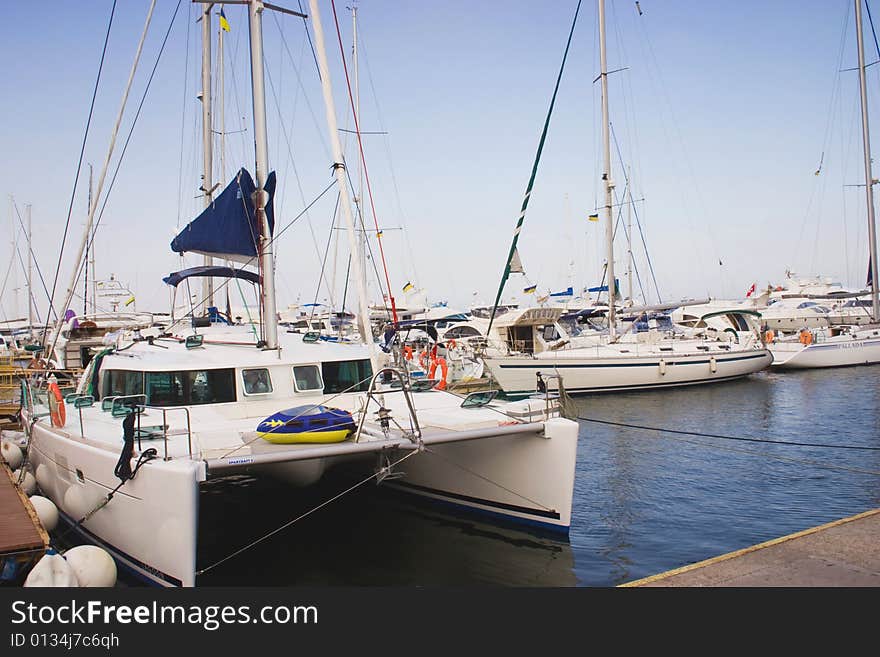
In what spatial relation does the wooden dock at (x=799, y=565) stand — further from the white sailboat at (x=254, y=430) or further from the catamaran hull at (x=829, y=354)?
the catamaran hull at (x=829, y=354)

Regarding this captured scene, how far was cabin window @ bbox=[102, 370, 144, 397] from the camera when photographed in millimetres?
8570

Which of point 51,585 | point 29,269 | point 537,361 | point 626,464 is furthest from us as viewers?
point 29,269

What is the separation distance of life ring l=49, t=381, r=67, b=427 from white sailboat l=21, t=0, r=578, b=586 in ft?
0.09

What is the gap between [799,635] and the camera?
157 inches

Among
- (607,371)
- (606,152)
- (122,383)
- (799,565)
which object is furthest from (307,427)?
(606,152)

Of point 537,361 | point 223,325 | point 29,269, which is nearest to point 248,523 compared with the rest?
point 223,325

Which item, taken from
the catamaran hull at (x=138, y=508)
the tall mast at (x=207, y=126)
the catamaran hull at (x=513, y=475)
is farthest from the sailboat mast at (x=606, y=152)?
the catamaran hull at (x=138, y=508)

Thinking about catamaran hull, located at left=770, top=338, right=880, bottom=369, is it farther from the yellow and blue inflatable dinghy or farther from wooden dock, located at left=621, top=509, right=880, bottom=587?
the yellow and blue inflatable dinghy

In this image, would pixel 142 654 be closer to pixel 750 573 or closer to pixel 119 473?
pixel 119 473

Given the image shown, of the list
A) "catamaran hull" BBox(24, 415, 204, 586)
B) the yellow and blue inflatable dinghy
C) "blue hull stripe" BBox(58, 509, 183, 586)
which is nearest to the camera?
"catamaran hull" BBox(24, 415, 204, 586)

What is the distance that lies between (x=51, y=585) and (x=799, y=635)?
220 inches

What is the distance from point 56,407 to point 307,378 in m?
3.20

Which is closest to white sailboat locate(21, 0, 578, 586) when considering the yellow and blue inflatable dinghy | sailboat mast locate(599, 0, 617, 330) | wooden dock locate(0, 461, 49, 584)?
the yellow and blue inflatable dinghy

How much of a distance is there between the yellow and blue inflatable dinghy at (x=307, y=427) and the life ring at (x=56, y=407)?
3.20 meters
